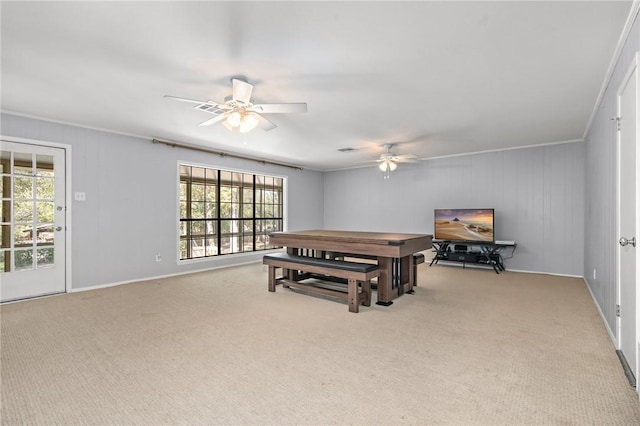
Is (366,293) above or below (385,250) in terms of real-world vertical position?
below

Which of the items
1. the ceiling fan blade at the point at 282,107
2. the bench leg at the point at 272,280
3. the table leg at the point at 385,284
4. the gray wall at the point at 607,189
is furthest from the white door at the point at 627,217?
the bench leg at the point at 272,280

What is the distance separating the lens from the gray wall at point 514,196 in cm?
554

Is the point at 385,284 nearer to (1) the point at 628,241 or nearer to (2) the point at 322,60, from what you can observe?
(1) the point at 628,241

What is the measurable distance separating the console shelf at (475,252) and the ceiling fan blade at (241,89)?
4.81m

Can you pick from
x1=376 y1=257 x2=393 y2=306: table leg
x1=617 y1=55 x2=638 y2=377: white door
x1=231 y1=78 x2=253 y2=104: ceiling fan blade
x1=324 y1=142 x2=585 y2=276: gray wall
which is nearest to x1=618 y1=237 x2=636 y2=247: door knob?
x1=617 y1=55 x2=638 y2=377: white door

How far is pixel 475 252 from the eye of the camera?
6.14 meters

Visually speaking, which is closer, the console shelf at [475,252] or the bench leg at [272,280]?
the bench leg at [272,280]

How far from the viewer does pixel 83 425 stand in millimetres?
1673

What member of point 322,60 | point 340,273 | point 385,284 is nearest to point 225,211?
point 340,273

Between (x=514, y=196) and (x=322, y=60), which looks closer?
(x=322, y=60)

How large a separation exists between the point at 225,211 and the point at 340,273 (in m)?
3.72

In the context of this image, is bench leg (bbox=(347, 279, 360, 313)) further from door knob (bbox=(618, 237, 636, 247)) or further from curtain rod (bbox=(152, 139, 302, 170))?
curtain rod (bbox=(152, 139, 302, 170))

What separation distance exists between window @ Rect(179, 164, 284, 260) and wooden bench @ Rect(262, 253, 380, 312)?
1.80 metres

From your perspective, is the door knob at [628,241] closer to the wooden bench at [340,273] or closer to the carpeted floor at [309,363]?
the carpeted floor at [309,363]
